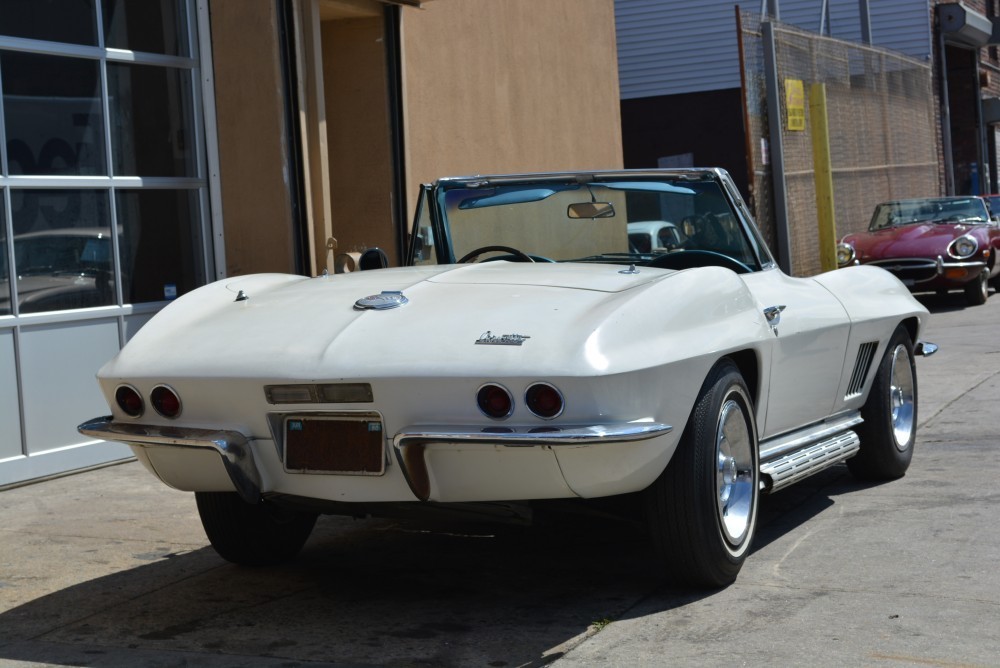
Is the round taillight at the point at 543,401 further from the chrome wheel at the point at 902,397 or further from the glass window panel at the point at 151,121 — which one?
the glass window panel at the point at 151,121

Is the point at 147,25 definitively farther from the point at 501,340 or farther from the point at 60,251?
the point at 501,340

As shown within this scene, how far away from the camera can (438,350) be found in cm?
400

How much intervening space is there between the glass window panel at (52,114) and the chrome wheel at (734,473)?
480cm

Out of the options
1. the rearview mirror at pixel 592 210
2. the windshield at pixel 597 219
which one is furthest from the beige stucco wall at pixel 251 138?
the rearview mirror at pixel 592 210

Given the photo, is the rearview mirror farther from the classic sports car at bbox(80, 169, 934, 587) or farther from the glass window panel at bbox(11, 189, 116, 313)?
the glass window panel at bbox(11, 189, 116, 313)

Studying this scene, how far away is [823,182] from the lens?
16125 millimetres

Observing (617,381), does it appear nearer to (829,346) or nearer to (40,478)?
(829,346)

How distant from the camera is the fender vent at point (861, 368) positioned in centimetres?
593

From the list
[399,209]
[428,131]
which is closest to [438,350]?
[399,209]

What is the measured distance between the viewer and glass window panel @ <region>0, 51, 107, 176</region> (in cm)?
753

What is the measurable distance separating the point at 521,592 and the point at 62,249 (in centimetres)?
437

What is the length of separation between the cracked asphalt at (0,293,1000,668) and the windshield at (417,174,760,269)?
4.00ft

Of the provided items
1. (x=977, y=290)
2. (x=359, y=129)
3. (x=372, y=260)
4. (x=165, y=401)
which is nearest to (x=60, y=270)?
(x=372, y=260)

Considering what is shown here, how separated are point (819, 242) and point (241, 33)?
34.5ft
